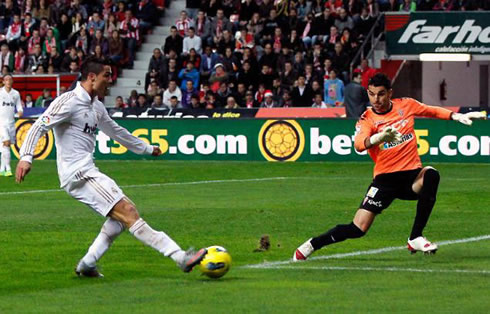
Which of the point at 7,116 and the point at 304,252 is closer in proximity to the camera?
the point at 304,252

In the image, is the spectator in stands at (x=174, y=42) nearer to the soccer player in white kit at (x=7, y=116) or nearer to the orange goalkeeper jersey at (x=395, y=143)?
the soccer player in white kit at (x=7, y=116)

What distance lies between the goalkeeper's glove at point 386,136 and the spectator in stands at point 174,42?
25.7 m

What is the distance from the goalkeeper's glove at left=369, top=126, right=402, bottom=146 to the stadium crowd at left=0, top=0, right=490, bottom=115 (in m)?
18.2

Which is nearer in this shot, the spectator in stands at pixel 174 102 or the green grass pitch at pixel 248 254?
the green grass pitch at pixel 248 254

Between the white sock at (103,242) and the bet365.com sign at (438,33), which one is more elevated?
the white sock at (103,242)

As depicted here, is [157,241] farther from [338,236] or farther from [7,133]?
[7,133]

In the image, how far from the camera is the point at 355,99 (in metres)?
29.1

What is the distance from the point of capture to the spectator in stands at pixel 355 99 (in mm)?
29000

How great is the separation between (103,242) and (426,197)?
328cm

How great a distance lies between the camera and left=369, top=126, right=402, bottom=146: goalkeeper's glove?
447 inches

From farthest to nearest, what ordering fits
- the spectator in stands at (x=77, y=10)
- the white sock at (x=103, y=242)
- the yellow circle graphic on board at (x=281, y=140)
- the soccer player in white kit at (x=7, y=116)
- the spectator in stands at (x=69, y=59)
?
the spectator in stands at (x=77, y=10)
the spectator in stands at (x=69, y=59)
the yellow circle graphic on board at (x=281, y=140)
the soccer player in white kit at (x=7, y=116)
the white sock at (x=103, y=242)

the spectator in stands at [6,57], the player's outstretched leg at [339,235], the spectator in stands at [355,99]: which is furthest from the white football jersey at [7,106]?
the player's outstretched leg at [339,235]

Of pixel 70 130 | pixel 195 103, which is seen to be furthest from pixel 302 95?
pixel 70 130

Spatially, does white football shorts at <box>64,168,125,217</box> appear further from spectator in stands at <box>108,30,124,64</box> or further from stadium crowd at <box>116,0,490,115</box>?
spectator in stands at <box>108,30,124,64</box>
